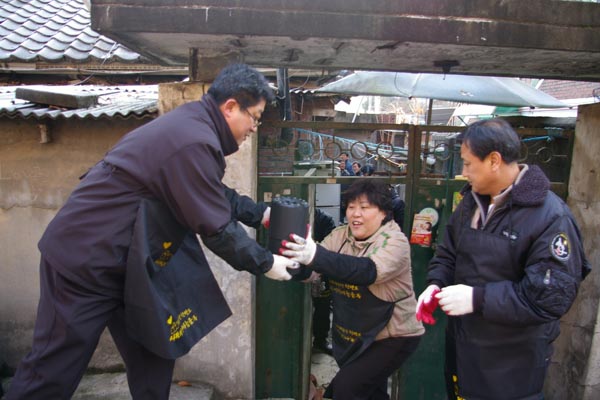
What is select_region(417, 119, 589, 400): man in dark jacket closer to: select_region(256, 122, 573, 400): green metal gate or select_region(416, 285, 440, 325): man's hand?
select_region(416, 285, 440, 325): man's hand

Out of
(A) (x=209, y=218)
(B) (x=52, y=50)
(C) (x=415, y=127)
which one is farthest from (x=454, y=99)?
(B) (x=52, y=50)

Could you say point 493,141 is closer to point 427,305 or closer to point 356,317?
point 427,305

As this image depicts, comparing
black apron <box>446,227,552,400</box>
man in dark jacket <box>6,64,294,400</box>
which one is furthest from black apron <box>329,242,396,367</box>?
man in dark jacket <box>6,64,294,400</box>

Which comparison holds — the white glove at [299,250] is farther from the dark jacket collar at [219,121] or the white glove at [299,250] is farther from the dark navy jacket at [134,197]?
the dark jacket collar at [219,121]

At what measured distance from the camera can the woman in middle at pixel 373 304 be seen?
267 cm

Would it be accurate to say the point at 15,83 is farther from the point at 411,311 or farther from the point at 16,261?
the point at 411,311

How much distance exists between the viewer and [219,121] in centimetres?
217

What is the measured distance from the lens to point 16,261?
339 centimetres

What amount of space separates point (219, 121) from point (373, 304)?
4.77 ft

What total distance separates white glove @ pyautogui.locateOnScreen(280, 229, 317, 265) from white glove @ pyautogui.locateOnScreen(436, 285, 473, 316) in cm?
75

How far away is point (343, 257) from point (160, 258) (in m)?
1.01

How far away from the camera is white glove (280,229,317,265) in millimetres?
2396

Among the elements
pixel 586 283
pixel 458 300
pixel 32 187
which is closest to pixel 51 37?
pixel 32 187

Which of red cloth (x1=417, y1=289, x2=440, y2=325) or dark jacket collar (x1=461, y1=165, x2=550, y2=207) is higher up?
dark jacket collar (x1=461, y1=165, x2=550, y2=207)
